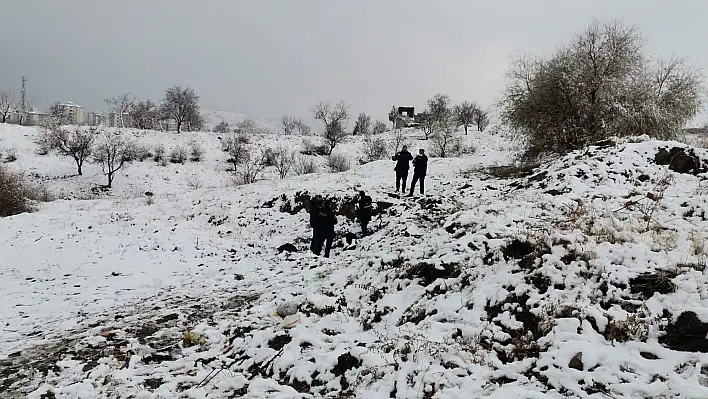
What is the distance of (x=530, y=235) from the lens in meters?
5.88

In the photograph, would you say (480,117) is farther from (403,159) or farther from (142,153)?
(403,159)

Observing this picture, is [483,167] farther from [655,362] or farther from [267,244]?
[655,362]

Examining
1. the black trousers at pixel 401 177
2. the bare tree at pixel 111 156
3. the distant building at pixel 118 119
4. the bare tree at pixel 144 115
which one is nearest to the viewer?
the black trousers at pixel 401 177

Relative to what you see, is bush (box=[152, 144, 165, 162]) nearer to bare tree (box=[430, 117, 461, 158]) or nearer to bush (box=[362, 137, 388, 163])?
bush (box=[362, 137, 388, 163])

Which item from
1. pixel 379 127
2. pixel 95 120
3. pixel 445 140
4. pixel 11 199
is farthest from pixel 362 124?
pixel 95 120

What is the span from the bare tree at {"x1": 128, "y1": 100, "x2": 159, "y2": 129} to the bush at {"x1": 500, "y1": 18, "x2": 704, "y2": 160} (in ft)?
199

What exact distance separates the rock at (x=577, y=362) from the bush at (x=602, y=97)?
64.2 ft

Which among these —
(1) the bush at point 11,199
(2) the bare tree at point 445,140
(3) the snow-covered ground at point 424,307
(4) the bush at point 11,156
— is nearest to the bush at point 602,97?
(3) the snow-covered ground at point 424,307

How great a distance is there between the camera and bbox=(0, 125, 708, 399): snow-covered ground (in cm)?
376

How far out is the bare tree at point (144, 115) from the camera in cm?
6631

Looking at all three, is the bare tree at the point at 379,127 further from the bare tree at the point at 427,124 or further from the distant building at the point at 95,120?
the distant building at the point at 95,120

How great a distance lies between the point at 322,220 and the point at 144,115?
67019mm

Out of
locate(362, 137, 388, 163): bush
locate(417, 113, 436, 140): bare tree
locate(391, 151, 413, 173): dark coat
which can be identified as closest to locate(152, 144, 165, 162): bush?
locate(362, 137, 388, 163): bush

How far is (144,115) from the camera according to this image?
66.8m
